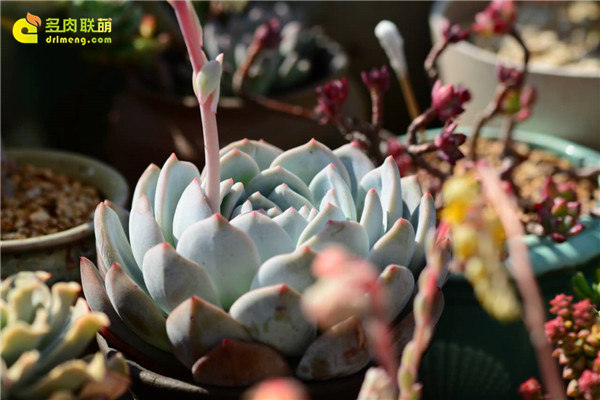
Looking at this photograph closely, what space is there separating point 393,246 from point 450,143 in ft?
0.66

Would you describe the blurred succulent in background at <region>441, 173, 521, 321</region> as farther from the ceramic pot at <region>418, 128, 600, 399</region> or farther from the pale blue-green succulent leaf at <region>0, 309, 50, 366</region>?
the ceramic pot at <region>418, 128, 600, 399</region>

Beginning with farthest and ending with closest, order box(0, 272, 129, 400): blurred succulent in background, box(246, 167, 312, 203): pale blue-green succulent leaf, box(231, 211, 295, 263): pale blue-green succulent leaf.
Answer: box(246, 167, 312, 203): pale blue-green succulent leaf
box(231, 211, 295, 263): pale blue-green succulent leaf
box(0, 272, 129, 400): blurred succulent in background

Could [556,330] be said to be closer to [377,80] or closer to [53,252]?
[377,80]

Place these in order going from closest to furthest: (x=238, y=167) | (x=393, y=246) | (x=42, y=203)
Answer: (x=393, y=246) < (x=238, y=167) < (x=42, y=203)

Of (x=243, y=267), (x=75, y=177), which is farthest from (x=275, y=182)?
(x=75, y=177)

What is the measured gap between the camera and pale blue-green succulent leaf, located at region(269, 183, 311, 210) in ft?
2.21

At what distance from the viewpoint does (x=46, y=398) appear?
499 mm

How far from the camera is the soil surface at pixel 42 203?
3.07 ft

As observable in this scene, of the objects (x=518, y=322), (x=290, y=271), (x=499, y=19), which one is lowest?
(x=518, y=322)

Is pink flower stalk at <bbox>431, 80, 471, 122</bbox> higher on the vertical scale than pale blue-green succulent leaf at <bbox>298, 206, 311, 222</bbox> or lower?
higher

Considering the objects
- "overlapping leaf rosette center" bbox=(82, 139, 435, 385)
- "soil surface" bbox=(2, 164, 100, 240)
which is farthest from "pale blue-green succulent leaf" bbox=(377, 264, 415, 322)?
"soil surface" bbox=(2, 164, 100, 240)

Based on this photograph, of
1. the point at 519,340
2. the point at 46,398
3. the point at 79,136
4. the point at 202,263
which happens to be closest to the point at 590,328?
the point at 519,340

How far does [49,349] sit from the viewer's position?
0.53m

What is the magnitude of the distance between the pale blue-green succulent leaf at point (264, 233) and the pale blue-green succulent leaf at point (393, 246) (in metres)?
0.07
